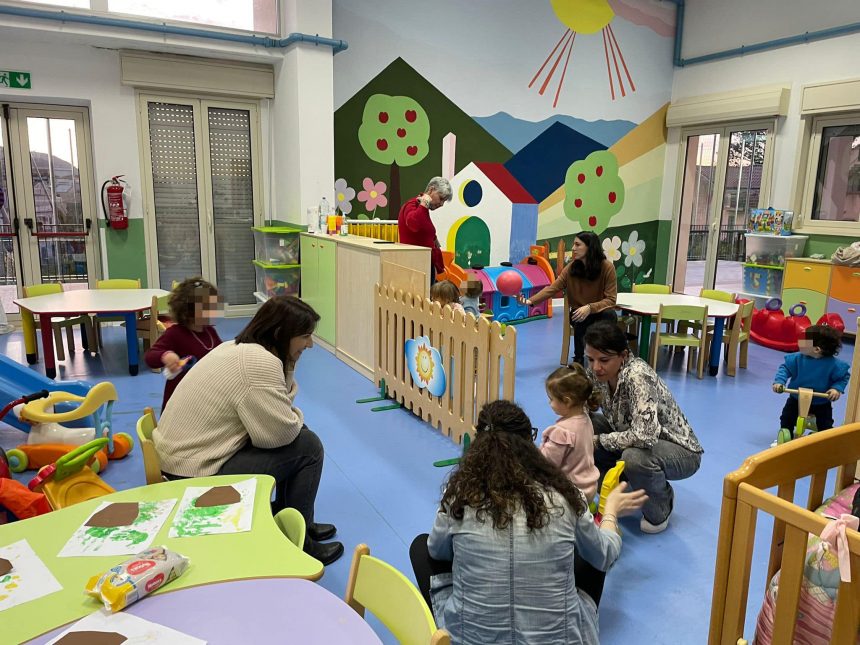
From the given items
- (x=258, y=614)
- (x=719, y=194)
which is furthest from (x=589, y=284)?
(x=719, y=194)

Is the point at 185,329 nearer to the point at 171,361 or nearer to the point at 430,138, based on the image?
the point at 171,361

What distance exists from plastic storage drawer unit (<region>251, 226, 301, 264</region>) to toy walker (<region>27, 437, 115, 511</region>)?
4.51 meters

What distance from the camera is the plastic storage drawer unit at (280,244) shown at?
735 cm

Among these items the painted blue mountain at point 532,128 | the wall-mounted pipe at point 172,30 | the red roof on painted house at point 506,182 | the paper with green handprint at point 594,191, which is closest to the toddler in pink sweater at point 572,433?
the wall-mounted pipe at point 172,30

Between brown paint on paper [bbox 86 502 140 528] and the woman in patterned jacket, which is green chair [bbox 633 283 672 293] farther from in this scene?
brown paint on paper [bbox 86 502 140 528]

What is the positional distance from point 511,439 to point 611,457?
1.57 metres

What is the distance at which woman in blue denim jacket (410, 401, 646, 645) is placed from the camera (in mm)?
1727

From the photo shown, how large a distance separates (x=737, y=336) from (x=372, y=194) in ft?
15.0

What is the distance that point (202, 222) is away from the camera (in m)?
7.85

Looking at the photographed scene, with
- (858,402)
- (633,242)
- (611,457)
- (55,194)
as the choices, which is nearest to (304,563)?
(611,457)

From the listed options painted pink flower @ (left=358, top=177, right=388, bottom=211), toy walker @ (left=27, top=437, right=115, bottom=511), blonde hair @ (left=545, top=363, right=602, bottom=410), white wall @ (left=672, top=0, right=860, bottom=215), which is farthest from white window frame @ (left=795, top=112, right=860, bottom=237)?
toy walker @ (left=27, top=437, right=115, bottom=511)

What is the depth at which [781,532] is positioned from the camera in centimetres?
190

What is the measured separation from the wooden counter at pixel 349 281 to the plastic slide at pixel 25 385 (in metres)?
2.23

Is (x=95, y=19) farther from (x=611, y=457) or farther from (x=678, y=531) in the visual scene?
(x=678, y=531)
